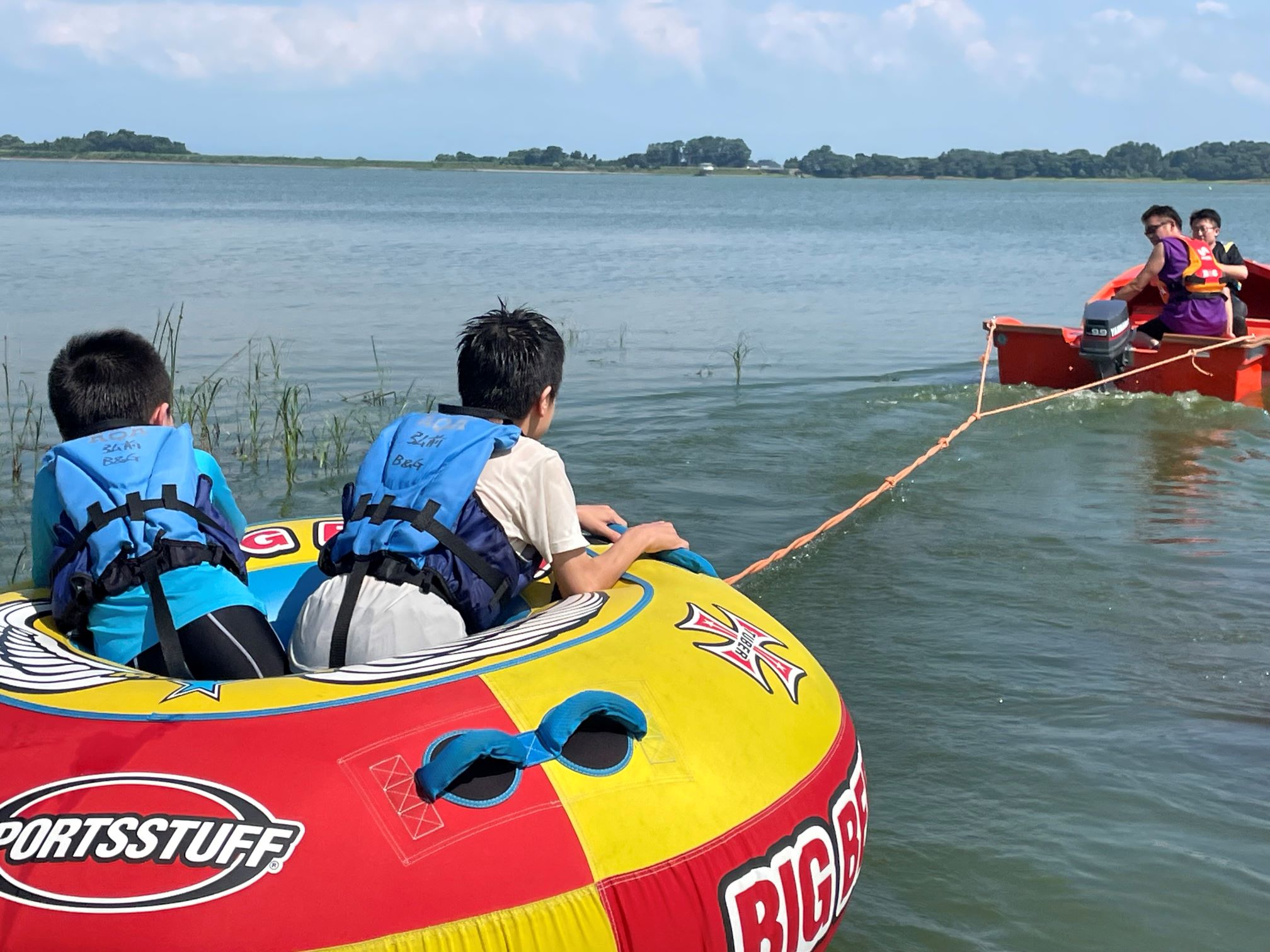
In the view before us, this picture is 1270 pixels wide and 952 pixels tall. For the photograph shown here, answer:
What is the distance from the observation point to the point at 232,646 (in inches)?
121

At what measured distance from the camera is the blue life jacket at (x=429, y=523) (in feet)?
10.2

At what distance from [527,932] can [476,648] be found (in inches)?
26.9

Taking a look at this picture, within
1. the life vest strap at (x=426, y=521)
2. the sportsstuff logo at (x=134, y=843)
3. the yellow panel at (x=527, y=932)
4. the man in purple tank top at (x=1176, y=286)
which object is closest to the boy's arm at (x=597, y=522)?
the life vest strap at (x=426, y=521)

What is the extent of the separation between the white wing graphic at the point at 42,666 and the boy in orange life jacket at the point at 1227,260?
9.85 metres

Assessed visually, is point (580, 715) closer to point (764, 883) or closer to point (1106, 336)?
point (764, 883)

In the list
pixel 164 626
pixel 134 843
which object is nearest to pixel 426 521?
pixel 164 626

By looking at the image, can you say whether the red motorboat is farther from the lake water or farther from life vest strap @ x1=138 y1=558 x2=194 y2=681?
life vest strap @ x1=138 y1=558 x2=194 y2=681

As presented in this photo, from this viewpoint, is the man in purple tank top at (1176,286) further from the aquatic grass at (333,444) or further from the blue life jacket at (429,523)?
the blue life jacket at (429,523)

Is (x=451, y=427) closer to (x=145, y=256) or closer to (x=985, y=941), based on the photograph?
(x=985, y=941)

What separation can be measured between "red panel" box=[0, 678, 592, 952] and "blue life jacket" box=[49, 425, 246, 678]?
0.50m

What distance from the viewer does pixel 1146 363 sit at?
34.8ft

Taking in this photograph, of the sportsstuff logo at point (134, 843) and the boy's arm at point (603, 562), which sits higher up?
the boy's arm at point (603, 562)

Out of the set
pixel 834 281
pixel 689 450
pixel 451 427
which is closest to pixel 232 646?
pixel 451 427

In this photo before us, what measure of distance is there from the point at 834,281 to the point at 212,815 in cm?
2125
